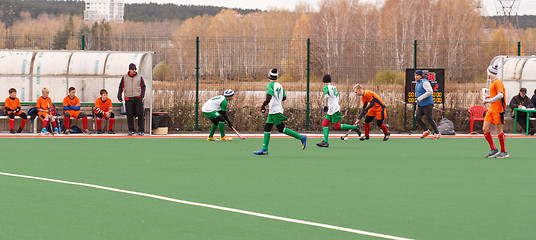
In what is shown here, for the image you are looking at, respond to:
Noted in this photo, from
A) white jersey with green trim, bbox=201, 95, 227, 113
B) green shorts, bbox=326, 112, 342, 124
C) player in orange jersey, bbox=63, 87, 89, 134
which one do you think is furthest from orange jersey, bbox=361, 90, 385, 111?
player in orange jersey, bbox=63, 87, 89, 134

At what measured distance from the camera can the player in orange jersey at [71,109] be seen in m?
21.8

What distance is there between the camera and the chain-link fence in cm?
2384

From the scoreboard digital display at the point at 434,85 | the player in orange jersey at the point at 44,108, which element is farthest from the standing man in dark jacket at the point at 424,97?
the player in orange jersey at the point at 44,108

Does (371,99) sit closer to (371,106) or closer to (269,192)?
(371,106)

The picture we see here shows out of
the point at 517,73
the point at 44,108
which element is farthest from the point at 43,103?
the point at 517,73

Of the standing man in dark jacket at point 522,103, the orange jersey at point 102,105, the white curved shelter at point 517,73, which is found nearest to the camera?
the orange jersey at point 102,105

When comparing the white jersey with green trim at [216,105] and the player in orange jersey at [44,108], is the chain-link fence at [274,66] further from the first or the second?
the white jersey with green trim at [216,105]

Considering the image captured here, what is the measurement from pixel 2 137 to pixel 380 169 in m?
12.1

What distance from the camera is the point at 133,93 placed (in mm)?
21578

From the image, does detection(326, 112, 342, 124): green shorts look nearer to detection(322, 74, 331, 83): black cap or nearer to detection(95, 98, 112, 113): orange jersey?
detection(322, 74, 331, 83): black cap

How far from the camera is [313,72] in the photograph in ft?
79.7

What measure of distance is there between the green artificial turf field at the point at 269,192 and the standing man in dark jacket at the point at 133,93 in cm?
385

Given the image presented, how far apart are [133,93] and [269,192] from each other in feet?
39.1

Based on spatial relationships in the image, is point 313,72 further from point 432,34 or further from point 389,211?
point 432,34
